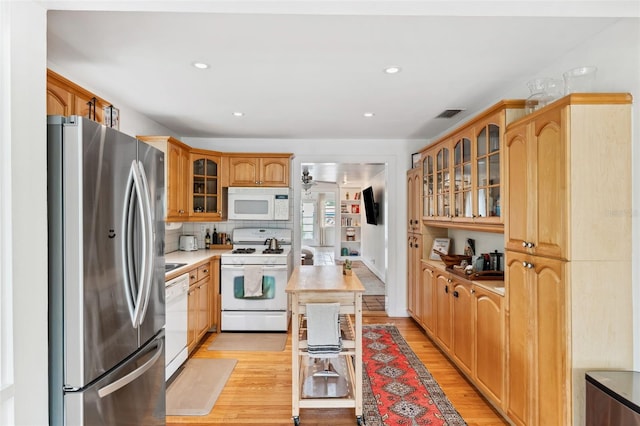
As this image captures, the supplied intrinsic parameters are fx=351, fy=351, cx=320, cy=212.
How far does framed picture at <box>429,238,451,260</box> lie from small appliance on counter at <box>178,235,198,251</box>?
9.67ft

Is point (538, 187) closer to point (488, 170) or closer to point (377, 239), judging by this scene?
point (488, 170)

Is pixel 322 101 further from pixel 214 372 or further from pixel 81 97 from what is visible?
pixel 214 372

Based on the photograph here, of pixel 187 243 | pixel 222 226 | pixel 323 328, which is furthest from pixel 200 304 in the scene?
pixel 323 328

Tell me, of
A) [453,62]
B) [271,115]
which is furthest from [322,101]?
[453,62]

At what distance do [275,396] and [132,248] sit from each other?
1766mm

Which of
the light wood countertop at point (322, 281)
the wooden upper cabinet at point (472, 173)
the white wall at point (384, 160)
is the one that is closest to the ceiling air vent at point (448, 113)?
the wooden upper cabinet at point (472, 173)

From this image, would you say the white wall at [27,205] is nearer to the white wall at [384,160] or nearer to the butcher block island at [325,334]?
the butcher block island at [325,334]

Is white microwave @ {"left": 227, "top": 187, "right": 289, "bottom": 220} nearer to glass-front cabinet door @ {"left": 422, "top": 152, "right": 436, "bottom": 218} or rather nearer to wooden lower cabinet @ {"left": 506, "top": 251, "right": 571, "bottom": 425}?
glass-front cabinet door @ {"left": 422, "top": 152, "right": 436, "bottom": 218}

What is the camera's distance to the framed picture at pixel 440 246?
3.90m

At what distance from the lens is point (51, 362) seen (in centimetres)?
133

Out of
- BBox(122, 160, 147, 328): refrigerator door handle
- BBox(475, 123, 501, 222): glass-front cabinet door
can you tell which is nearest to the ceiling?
BBox(475, 123, 501, 222): glass-front cabinet door

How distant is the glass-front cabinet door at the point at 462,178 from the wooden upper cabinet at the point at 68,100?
2.75 meters

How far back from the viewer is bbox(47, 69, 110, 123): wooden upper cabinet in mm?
1846

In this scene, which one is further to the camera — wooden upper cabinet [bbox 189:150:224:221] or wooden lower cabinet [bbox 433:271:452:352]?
wooden upper cabinet [bbox 189:150:224:221]
